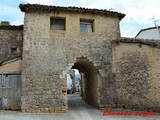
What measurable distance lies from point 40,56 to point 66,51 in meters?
1.40

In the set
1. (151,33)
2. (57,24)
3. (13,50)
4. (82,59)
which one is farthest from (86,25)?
(151,33)

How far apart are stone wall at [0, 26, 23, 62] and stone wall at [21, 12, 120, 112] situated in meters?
2.43

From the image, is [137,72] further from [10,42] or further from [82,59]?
[10,42]

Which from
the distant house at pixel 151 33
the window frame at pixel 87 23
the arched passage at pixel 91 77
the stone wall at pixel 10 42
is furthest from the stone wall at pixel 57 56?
the distant house at pixel 151 33

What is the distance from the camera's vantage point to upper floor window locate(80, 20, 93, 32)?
10.6 meters

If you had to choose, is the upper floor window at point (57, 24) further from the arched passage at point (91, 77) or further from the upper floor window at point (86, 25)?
the arched passage at point (91, 77)

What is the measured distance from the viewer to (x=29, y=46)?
964 centimetres

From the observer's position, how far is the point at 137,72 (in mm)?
10031

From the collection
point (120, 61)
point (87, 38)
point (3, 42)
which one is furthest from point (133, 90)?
point (3, 42)

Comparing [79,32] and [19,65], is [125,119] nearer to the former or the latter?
[79,32]

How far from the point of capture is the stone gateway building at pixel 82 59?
30.7ft

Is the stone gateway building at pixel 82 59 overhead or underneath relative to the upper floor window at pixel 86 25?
underneath

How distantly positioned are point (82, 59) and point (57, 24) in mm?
2448

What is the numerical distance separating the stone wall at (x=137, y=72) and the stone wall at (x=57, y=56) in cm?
49
